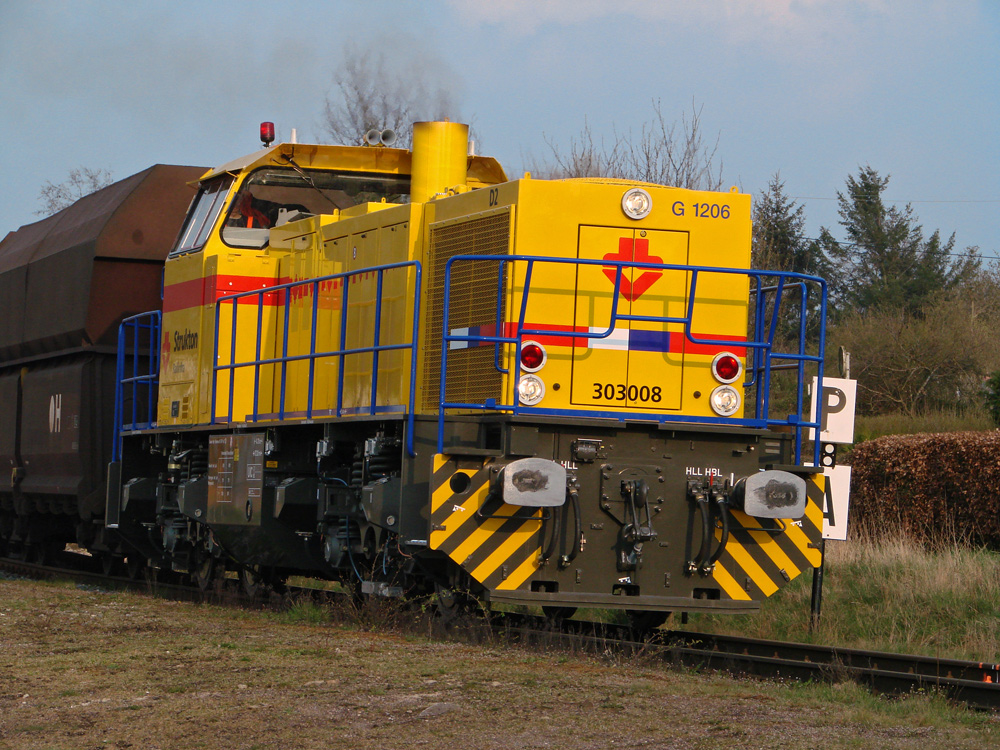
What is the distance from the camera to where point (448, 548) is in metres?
7.53

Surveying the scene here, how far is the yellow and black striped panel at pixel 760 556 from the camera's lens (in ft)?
26.2

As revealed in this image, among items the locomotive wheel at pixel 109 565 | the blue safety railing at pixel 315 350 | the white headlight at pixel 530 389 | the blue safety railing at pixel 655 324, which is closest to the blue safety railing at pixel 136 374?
the blue safety railing at pixel 315 350

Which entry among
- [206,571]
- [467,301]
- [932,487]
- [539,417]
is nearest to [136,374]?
[206,571]

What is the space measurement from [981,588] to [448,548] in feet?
16.0

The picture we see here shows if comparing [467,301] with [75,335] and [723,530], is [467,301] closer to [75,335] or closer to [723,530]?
[723,530]

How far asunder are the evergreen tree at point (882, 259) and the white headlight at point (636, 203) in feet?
110

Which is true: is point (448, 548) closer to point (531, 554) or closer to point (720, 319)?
point (531, 554)

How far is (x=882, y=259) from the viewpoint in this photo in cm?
4694

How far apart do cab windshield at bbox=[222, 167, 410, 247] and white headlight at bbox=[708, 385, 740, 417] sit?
13.2 ft

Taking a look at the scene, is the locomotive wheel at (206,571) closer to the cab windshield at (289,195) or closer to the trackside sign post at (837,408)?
the cab windshield at (289,195)

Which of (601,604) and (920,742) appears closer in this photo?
(920,742)

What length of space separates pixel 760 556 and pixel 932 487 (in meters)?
9.06

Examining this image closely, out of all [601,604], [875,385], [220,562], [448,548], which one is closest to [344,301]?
[448,548]

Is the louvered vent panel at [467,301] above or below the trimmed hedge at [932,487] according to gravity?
above
